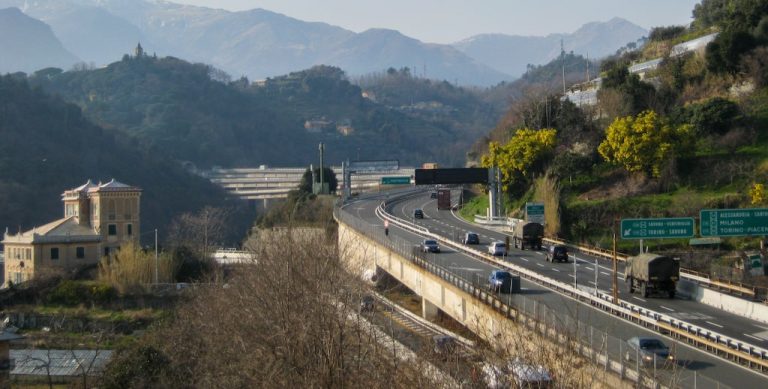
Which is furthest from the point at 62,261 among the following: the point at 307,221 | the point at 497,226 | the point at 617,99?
the point at 617,99

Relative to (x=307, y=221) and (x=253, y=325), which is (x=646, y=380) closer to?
(x=253, y=325)

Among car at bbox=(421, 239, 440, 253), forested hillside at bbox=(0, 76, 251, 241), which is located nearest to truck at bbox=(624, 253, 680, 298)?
car at bbox=(421, 239, 440, 253)

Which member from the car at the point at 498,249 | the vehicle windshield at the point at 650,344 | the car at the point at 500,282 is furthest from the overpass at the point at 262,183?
the vehicle windshield at the point at 650,344

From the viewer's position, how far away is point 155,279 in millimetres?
73125

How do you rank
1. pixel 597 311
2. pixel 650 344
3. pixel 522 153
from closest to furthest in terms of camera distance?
pixel 650 344
pixel 597 311
pixel 522 153

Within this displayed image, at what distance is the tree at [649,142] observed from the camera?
218ft

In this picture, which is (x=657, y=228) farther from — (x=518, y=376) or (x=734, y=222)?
(x=518, y=376)

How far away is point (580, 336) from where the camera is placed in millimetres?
25125

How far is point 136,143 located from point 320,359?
519 ft

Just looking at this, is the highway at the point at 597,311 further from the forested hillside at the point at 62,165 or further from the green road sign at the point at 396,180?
the forested hillside at the point at 62,165

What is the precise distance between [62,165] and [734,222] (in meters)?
117

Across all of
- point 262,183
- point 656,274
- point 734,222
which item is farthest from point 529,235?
point 262,183

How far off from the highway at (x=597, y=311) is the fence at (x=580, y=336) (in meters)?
0.07

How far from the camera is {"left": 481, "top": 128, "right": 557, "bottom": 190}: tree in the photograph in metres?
76.9
